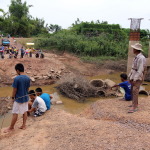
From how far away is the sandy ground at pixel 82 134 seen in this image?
3525 millimetres

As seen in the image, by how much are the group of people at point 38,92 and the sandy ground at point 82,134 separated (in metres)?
0.27

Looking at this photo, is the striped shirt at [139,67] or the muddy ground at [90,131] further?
the striped shirt at [139,67]

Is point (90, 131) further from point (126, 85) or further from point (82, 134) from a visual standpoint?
point (126, 85)

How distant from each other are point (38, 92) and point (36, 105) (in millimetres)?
503

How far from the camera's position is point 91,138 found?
12.2 ft

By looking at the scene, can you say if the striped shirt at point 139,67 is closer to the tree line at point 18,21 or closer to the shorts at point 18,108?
the shorts at point 18,108

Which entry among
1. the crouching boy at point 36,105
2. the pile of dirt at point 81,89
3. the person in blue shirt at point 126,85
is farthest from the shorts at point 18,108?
the pile of dirt at point 81,89

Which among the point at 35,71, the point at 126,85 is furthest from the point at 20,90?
the point at 35,71

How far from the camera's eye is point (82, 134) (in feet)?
12.8

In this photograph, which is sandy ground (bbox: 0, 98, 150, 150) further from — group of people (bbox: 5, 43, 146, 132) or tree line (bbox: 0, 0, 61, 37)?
tree line (bbox: 0, 0, 61, 37)

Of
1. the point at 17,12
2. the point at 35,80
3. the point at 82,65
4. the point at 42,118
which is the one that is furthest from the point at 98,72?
the point at 17,12

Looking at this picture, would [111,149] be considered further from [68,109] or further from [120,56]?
[120,56]

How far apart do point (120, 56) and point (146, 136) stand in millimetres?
16796

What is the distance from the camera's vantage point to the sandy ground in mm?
3525
